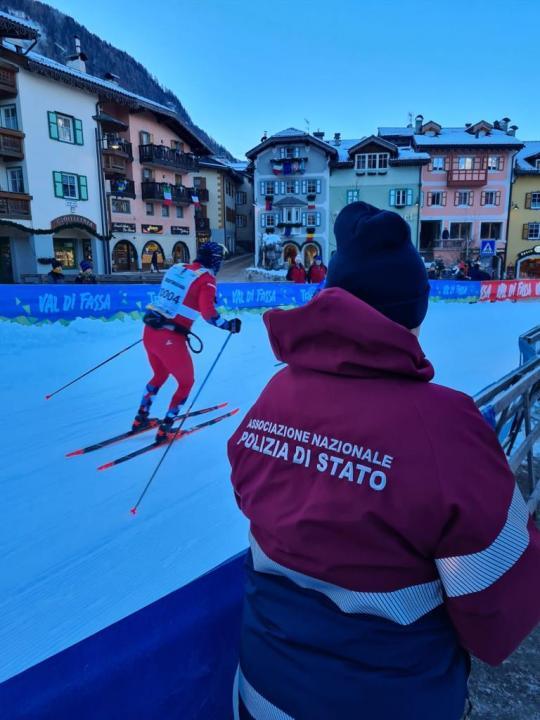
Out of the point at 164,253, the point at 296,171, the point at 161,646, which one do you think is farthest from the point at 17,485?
the point at 296,171

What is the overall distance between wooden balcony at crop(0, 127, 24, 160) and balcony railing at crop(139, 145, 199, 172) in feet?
31.5

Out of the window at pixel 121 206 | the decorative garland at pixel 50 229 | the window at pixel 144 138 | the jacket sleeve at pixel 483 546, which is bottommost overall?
the jacket sleeve at pixel 483 546

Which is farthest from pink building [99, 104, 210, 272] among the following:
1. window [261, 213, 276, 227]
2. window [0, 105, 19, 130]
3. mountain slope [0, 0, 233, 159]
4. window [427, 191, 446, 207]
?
mountain slope [0, 0, 233, 159]

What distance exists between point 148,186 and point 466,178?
892 inches

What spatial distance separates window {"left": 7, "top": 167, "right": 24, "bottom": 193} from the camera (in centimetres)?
2245

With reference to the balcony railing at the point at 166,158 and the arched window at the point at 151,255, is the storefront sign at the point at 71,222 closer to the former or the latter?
the arched window at the point at 151,255

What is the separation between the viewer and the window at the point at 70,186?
23.4 m

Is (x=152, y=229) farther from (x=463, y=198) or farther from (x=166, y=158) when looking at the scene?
(x=463, y=198)

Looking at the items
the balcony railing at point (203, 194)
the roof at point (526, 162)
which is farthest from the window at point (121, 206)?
the roof at point (526, 162)

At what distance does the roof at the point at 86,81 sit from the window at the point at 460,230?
803 inches

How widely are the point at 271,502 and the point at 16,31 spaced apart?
25.9m

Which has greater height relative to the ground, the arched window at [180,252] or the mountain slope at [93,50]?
the mountain slope at [93,50]

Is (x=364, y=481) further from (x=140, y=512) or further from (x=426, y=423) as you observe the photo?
(x=140, y=512)

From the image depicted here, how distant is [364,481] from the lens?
0.88m
